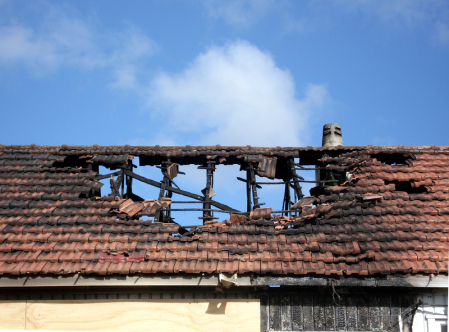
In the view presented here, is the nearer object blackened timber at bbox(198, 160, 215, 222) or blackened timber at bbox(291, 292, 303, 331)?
blackened timber at bbox(291, 292, 303, 331)

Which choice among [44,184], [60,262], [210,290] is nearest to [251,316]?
[210,290]

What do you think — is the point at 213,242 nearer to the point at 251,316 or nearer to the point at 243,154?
the point at 251,316

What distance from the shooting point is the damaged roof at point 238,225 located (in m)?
7.74

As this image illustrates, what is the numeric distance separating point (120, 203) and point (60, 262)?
5.86ft

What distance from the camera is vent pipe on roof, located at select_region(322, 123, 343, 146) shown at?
42.6 feet

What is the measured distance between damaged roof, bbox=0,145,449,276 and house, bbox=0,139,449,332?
0.09 ft

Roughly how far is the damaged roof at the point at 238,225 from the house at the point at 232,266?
27 millimetres

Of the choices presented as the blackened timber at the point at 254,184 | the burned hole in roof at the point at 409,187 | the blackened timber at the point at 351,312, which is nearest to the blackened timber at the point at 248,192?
the blackened timber at the point at 254,184

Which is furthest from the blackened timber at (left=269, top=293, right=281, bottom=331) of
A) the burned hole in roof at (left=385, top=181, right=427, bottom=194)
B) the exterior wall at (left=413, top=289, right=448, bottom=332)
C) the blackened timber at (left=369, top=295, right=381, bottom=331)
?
the burned hole in roof at (left=385, top=181, right=427, bottom=194)

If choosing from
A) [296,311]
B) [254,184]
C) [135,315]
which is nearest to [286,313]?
[296,311]

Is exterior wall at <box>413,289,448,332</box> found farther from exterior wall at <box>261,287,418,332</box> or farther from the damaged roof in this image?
the damaged roof

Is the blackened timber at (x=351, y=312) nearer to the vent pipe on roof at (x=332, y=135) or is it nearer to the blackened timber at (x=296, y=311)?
the blackened timber at (x=296, y=311)

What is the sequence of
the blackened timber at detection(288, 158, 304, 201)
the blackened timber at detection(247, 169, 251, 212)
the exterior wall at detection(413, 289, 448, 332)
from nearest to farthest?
the exterior wall at detection(413, 289, 448, 332) < the blackened timber at detection(288, 158, 304, 201) < the blackened timber at detection(247, 169, 251, 212)

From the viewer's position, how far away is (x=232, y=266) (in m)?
7.67
